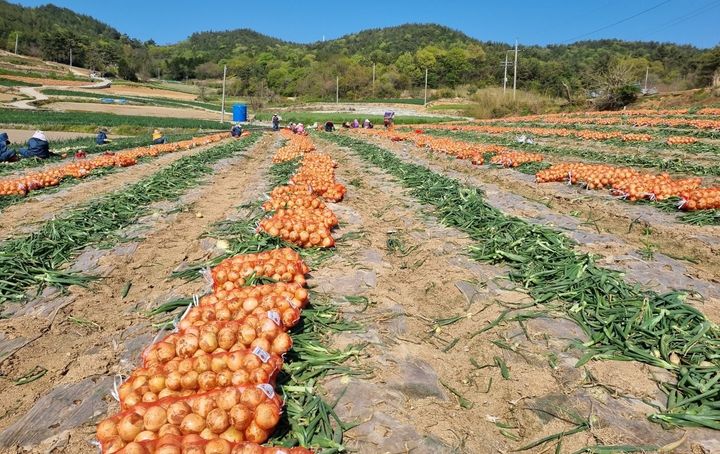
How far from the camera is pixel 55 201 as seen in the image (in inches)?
364

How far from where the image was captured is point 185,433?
2.25 metres

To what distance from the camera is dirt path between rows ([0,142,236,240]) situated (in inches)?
289

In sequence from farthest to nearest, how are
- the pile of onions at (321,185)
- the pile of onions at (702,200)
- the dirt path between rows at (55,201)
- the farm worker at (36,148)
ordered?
the farm worker at (36,148)
the pile of onions at (321,185)
the dirt path between rows at (55,201)
the pile of onions at (702,200)

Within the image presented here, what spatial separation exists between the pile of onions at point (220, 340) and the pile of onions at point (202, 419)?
466mm

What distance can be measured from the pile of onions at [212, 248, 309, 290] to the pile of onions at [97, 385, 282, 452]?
1.90 metres

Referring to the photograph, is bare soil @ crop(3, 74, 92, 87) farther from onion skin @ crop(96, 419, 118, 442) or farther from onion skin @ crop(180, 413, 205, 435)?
onion skin @ crop(180, 413, 205, 435)

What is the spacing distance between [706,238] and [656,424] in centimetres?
462

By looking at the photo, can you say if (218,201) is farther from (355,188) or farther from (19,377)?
(19,377)

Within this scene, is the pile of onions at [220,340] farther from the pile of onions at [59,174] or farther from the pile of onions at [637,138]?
the pile of onions at [637,138]

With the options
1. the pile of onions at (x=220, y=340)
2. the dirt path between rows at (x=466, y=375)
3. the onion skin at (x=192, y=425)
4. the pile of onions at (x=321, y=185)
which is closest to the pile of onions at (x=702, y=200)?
the dirt path between rows at (x=466, y=375)

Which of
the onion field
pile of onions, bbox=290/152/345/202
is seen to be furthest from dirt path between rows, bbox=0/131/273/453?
pile of onions, bbox=290/152/345/202

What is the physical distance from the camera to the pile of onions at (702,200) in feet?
22.9

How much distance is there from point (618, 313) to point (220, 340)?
3.22 metres

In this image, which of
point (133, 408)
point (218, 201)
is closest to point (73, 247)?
point (218, 201)
